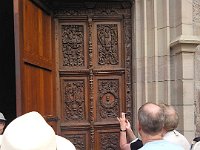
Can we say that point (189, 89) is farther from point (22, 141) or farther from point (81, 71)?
point (22, 141)

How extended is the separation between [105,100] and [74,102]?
1.15ft

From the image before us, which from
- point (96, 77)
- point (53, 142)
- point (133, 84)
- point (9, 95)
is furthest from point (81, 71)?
point (53, 142)

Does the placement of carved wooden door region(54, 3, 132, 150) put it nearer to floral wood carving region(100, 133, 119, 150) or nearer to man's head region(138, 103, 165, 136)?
floral wood carving region(100, 133, 119, 150)

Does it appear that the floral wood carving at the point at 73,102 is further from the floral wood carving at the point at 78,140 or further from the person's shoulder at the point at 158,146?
the person's shoulder at the point at 158,146

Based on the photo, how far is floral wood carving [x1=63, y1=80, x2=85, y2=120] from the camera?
452cm

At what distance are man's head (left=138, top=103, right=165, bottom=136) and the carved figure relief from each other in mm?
2457

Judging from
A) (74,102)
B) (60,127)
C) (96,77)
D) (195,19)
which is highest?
(195,19)

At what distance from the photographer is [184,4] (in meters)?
4.03

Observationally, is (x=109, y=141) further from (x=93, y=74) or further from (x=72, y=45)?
(x=72, y=45)

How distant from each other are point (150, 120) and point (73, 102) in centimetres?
249

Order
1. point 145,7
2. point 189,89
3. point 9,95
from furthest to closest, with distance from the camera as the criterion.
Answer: point 9,95
point 145,7
point 189,89

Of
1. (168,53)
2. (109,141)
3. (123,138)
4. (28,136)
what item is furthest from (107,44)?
(28,136)

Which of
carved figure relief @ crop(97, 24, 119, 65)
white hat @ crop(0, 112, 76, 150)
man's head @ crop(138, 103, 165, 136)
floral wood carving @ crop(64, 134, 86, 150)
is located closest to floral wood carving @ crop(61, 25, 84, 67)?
carved figure relief @ crop(97, 24, 119, 65)

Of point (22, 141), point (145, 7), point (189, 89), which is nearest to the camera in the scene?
point (22, 141)
